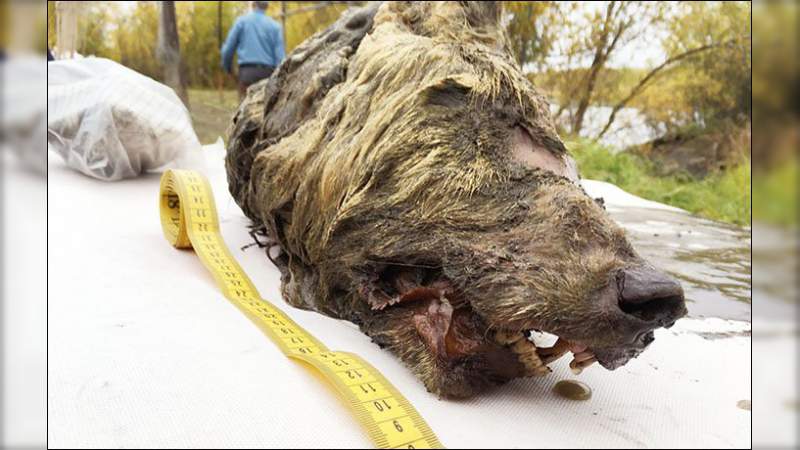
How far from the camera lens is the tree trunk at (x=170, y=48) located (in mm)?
6918

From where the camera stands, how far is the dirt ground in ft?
21.6

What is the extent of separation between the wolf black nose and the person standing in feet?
17.0

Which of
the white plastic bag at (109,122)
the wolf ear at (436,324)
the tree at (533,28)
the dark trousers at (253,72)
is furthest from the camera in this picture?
the tree at (533,28)

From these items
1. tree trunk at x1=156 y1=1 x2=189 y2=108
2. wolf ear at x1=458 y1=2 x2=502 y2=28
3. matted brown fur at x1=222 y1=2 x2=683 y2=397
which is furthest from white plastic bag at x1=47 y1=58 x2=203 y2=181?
tree trunk at x1=156 y1=1 x2=189 y2=108

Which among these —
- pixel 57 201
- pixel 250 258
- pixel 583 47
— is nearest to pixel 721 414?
pixel 250 258

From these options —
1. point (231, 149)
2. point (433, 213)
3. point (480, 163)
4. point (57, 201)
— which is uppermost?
point (480, 163)

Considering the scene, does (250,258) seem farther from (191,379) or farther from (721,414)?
(721,414)

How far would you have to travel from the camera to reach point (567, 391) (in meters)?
1.49

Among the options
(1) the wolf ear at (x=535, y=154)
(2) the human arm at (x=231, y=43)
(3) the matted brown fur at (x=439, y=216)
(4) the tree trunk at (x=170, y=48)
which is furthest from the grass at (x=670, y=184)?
(1) the wolf ear at (x=535, y=154)

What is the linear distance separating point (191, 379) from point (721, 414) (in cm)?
119

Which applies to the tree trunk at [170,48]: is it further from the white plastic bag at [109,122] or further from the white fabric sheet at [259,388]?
the white fabric sheet at [259,388]

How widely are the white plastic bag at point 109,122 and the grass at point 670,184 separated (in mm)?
5034

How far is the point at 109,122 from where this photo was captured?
11.5ft

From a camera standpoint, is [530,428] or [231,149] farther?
[231,149]
